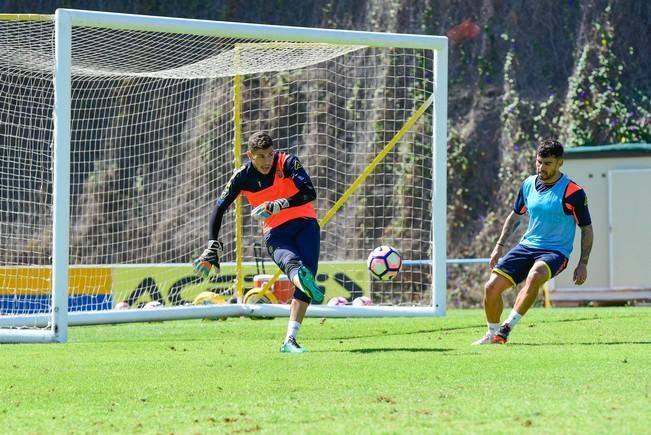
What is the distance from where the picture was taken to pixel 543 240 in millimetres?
11734

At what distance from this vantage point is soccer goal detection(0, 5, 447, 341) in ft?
47.7

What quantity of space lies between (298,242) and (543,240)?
2186 mm

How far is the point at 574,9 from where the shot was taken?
93.8ft

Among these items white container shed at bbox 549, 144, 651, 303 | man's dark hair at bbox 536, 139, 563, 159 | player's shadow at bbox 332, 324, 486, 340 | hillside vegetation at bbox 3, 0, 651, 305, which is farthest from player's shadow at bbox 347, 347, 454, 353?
hillside vegetation at bbox 3, 0, 651, 305

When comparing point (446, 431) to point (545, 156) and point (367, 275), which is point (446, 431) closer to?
point (545, 156)

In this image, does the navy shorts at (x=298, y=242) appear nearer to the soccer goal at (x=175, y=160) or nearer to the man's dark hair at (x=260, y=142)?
the man's dark hair at (x=260, y=142)

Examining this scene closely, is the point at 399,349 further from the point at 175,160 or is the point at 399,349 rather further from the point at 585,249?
the point at 175,160

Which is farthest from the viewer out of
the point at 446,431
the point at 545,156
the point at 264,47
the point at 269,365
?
the point at 264,47

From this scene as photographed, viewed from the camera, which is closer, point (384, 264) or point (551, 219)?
point (551, 219)

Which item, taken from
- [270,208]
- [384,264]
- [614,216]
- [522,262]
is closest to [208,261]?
[270,208]

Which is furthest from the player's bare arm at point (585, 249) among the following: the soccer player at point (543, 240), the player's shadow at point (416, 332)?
the player's shadow at point (416, 332)

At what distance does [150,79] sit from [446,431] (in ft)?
44.5

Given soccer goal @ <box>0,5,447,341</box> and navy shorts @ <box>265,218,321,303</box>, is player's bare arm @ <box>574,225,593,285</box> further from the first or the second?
soccer goal @ <box>0,5,447,341</box>

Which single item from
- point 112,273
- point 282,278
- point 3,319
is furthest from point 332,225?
point 3,319
